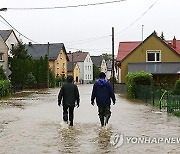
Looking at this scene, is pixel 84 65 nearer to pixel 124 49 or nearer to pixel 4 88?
pixel 124 49

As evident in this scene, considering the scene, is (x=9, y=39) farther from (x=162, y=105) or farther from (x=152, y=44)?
(x=162, y=105)

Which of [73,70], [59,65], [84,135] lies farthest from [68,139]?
[73,70]

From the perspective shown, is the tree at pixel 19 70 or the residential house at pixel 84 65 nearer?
the tree at pixel 19 70

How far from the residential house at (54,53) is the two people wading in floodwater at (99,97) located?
2635 inches

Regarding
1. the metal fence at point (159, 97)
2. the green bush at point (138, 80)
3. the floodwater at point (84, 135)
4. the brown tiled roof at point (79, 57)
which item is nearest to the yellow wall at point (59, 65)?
the brown tiled roof at point (79, 57)

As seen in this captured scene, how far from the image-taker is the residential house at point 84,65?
4338 inches

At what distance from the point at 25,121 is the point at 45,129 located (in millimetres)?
2575

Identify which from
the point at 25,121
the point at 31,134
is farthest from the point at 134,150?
the point at 25,121

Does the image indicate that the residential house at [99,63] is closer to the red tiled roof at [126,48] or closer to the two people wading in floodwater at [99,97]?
the red tiled roof at [126,48]

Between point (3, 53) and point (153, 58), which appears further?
point (3, 53)

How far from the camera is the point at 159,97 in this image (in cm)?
2286

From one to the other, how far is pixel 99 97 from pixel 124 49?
1515 inches

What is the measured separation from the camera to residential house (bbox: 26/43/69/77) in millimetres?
81062

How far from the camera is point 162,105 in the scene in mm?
20781
